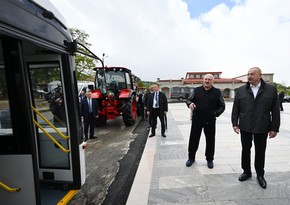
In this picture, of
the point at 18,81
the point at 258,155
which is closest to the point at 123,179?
the point at 258,155

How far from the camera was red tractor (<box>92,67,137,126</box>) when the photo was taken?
7.80 m

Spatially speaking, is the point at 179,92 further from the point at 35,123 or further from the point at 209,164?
the point at 35,123

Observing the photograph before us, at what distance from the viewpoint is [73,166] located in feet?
8.14

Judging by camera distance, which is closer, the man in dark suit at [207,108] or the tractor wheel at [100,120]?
the man in dark suit at [207,108]

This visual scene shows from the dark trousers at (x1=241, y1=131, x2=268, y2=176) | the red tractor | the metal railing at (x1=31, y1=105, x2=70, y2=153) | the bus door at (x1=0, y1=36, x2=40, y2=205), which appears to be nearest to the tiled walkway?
the dark trousers at (x1=241, y1=131, x2=268, y2=176)

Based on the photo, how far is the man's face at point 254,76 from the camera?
2.84 m

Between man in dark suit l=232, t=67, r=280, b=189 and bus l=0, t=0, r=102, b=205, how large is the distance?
2453 mm

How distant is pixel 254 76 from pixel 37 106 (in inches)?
125

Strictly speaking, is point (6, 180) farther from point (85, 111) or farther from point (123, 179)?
point (85, 111)

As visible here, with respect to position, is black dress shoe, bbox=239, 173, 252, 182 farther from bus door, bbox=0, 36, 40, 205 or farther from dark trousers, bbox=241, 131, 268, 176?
bus door, bbox=0, 36, 40, 205

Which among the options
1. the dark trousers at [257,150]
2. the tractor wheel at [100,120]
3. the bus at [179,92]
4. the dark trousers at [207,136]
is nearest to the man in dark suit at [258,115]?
the dark trousers at [257,150]

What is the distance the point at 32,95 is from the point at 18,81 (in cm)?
132

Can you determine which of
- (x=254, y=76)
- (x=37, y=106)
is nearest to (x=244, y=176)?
(x=254, y=76)

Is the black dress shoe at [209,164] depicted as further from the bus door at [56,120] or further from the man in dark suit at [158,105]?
the man in dark suit at [158,105]
